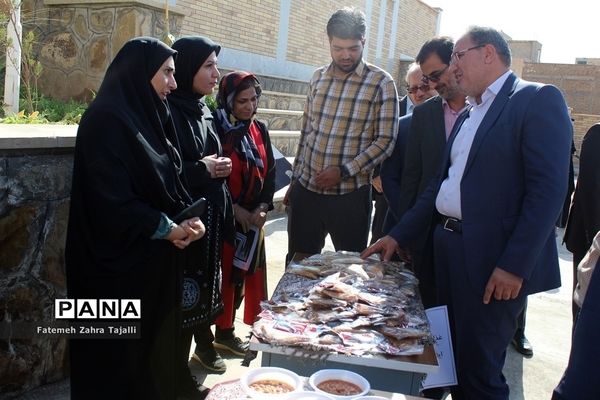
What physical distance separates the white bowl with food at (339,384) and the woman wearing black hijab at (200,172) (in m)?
1.42

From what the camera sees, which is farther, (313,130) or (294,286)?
(313,130)

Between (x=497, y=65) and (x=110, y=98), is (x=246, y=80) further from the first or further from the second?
(x=497, y=65)

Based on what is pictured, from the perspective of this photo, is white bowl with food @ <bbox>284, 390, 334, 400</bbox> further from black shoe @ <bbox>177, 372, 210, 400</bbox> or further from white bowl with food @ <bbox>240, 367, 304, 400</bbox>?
black shoe @ <bbox>177, 372, 210, 400</bbox>

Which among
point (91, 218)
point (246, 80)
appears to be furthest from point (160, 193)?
point (246, 80)

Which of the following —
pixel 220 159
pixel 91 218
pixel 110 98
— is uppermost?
pixel 110 98

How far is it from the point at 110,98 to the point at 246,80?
1.17m

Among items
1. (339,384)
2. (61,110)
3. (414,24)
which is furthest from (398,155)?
(414,24)

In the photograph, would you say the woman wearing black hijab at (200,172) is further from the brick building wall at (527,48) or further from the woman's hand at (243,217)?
the brick building wall at (527,48)

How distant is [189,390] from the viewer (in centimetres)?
293

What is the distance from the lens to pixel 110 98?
7.59 ft

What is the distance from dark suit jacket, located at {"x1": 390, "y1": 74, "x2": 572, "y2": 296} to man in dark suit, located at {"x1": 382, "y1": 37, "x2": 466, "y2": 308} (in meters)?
0.68

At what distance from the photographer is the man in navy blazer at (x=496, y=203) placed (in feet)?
7.02

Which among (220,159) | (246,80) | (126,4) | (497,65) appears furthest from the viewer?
(126,4)

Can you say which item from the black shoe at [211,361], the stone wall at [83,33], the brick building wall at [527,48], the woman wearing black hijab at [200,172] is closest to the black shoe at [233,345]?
the black shoe at [211,361]
